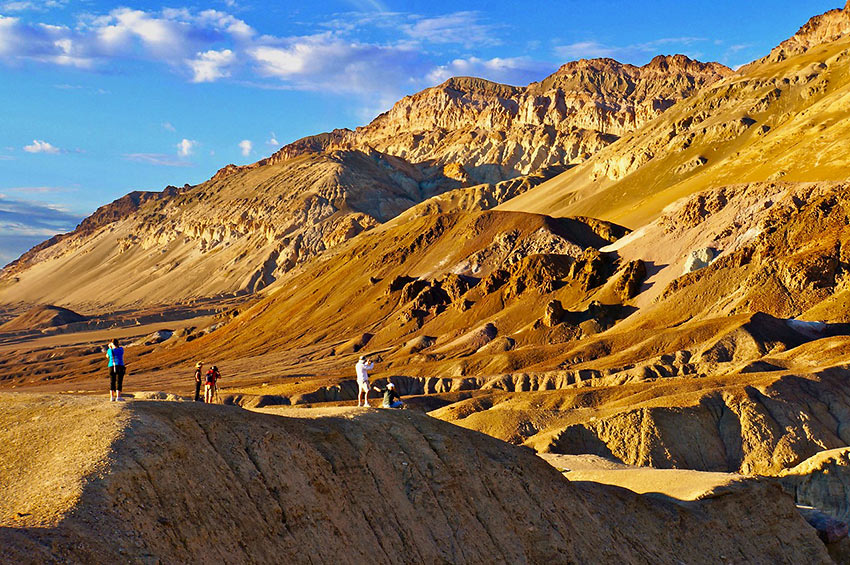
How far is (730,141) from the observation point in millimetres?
152500

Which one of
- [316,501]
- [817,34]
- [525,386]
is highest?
[817,34]

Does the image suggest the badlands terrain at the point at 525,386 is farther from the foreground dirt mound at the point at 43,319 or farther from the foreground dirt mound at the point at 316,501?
the foreground dirt mound at the point at 43,319

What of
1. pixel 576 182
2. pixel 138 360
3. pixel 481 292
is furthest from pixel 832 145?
pixel 138 360

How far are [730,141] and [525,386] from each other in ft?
335

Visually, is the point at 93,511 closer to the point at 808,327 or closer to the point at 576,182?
the point at 808,327

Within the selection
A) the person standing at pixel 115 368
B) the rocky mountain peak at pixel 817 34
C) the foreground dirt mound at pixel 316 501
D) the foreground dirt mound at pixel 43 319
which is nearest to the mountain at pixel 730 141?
the rocky mountain peak at pixel 817 34

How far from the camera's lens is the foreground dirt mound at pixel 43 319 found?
171875 mm

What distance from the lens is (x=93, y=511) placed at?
42.0 feet

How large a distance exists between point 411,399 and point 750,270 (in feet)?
124

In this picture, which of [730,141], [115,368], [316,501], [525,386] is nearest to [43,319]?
[525,386]

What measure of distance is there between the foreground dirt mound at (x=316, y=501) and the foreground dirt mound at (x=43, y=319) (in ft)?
544

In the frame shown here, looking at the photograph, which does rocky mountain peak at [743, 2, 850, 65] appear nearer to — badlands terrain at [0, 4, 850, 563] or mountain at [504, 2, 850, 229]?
mountain at [504, 2, 850, 229]

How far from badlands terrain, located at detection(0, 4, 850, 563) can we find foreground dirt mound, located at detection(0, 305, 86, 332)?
0.90m

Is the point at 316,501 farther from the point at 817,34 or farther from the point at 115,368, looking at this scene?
the point at 817,34
